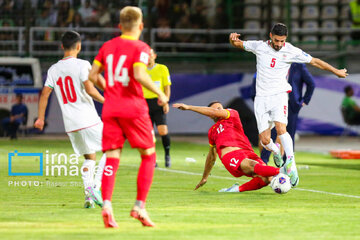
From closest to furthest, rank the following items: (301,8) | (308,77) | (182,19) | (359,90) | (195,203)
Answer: (195,203), (308,77), (359,90), (182,19), (301,8)

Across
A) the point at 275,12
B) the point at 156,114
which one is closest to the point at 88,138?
the point at 156,114

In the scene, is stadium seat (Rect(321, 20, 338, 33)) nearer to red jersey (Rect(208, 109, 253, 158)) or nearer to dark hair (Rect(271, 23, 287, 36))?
dark hair (Rect(271, 23, 287, 36))

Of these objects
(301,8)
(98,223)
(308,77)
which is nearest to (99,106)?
(301,8)

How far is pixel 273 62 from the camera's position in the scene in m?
12.2

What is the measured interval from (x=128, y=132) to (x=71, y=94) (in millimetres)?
2010

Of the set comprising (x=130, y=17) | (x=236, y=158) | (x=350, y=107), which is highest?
(x=130, y=17)

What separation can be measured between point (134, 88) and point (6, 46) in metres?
20.8

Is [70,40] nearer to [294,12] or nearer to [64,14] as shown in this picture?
[64,14]

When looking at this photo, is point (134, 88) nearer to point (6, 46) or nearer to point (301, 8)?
point (6, 46)

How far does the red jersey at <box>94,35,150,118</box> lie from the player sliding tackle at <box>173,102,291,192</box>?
3115 mm

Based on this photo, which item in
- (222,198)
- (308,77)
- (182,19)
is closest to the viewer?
(222,198)

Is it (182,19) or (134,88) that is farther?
(182,19)

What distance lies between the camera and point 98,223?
26.1 feet

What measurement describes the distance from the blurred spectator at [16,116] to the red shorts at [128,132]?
17.4 metres
